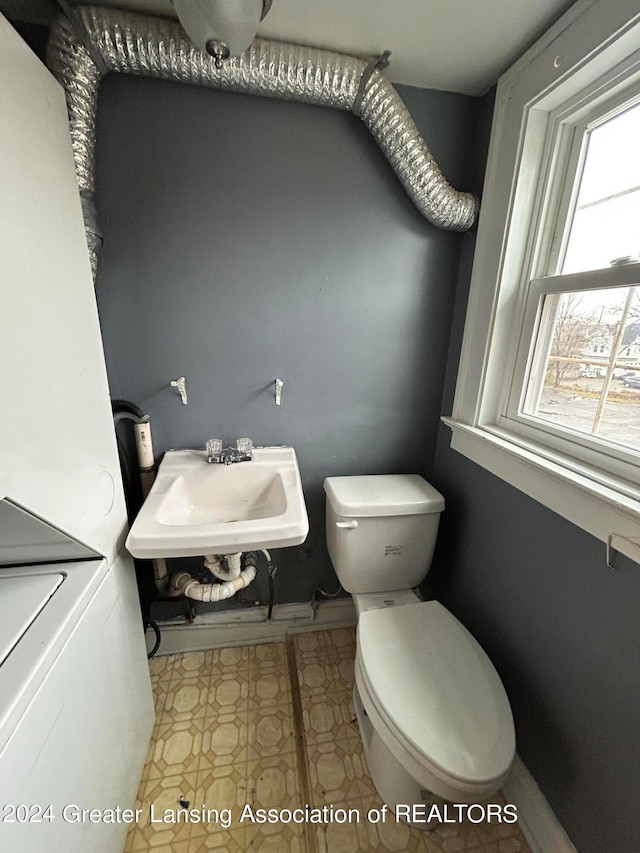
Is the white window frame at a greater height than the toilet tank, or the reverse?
the white window frame

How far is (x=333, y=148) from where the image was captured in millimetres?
1118

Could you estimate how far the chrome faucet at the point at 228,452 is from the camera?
4.02ft

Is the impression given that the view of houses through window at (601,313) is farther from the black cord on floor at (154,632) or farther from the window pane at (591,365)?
the black cord on floor at (154,632)

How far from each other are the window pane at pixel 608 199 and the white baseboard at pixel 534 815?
143cm

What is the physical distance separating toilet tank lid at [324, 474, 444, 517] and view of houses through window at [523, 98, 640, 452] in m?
0.48

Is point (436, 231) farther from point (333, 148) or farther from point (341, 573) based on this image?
point (341, 573)

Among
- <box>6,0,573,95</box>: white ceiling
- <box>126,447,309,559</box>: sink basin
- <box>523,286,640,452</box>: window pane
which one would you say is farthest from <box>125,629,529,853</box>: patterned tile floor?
<box>6,0,573,95</box>: white ceiling

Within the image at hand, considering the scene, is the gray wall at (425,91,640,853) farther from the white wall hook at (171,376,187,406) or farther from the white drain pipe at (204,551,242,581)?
the white wall hook at (171,376,187,406)

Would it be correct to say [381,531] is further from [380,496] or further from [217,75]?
[217,75]

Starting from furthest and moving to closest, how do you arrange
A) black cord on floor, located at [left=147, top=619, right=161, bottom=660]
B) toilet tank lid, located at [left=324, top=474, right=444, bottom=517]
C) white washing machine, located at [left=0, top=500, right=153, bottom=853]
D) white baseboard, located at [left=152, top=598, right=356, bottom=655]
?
white baseboard, located at [left=152, top=598, right=356, bottom=655] → black cord on floor, located at [left=147, top=619, right=161, bottom=660] → toilet tank lid, located at [left=324, top=474, right=444, bottom=517] → white washing machine, located at [left=0, top=500, right=153, bottom=853]

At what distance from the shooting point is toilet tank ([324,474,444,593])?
1.21 metres

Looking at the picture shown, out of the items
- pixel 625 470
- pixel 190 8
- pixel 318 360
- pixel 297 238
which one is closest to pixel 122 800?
pixel 318 360

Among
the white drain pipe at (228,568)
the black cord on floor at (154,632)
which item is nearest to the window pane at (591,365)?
the white drain pipe at (228,568)

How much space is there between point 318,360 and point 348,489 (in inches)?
19.1
